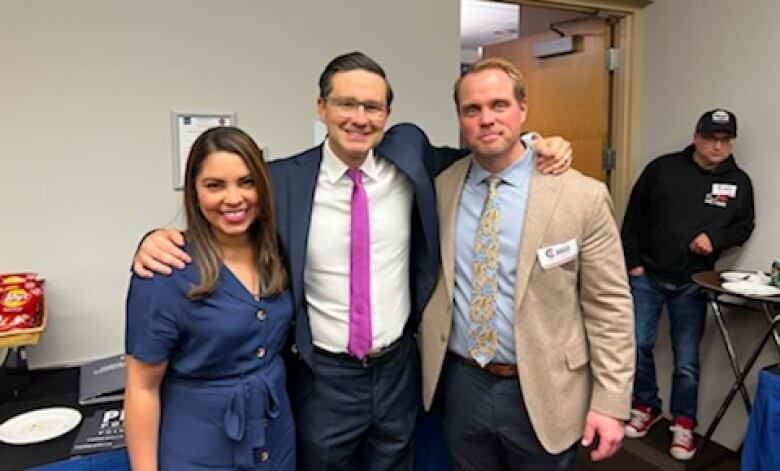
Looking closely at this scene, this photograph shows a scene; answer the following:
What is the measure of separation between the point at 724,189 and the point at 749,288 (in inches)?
23.7

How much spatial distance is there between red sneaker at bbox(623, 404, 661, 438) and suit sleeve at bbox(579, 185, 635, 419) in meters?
1.93

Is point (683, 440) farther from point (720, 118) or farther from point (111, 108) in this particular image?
A: point (111, 108)

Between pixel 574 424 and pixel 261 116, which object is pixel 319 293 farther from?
pixel 261 116

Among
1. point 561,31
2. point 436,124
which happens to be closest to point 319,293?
point 436,124

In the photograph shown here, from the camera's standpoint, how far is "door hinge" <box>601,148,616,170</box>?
3.61m

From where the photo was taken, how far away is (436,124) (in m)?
2.78

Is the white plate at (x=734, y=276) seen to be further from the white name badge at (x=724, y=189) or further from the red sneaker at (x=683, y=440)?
the red sneaker at (x=683, y=440)

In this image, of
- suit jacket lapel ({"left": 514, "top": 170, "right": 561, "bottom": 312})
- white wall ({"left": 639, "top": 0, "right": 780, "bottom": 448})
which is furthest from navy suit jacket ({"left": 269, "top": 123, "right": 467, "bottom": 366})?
white wall ({"left": 639, "top": 0, "right": 780, "bottom": 448})

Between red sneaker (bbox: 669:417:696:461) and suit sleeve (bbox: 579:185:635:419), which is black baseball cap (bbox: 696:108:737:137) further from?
suit sleeve (bbox: 579:185:635:419)

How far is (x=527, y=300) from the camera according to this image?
151cm

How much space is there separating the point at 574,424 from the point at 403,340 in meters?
0.48

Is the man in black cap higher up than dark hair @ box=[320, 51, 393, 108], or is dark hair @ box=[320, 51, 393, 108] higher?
dark hair @ box=[320, 51, 393, 108]

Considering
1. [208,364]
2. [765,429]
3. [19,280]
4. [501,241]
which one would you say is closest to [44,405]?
[19,280]

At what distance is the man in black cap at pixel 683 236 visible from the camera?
Answer: 2885 mm
